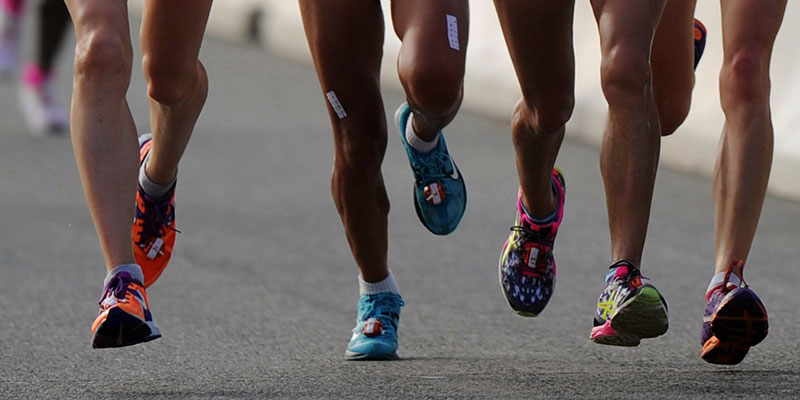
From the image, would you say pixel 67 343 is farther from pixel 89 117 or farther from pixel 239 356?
pixel 89 117

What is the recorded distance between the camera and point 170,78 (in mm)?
5625

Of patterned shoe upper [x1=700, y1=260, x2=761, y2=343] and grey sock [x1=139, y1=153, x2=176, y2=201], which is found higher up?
grey sock [x1=139, y1=153, x2=176, y2=201]

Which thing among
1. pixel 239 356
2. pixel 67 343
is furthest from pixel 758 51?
pixel 67 343

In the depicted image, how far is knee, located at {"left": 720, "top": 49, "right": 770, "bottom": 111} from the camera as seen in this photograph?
17.9 feet

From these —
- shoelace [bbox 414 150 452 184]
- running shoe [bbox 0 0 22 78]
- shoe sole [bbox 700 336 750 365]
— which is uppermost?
running shoe [bbox 0 0 22 78]

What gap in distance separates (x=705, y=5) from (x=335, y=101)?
5067mm

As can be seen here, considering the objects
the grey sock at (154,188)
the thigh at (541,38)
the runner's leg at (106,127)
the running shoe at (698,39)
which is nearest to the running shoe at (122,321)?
the runner's leg at (106,127)

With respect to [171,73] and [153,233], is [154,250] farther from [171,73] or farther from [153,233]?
[171,73]

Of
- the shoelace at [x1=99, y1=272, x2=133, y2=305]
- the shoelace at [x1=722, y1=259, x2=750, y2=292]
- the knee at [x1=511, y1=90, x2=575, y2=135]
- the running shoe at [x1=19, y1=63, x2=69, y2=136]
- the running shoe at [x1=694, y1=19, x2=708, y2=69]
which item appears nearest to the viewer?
the shoelace at [x1=99, y1=272, x2=133, y2=305]

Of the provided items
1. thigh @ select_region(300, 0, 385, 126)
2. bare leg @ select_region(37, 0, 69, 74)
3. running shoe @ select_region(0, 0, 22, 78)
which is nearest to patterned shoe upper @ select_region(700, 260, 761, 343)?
thigh @ select_region(300, 0, 385, 126)

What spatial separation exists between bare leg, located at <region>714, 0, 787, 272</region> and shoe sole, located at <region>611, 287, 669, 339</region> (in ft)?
1.75

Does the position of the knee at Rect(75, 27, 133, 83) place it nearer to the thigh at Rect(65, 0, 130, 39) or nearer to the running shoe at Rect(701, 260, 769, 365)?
the thigh at Rect(65, 0, 130, 39)

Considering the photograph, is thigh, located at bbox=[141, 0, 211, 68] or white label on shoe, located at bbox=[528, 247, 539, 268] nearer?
thigh, located at bbox=[141, 0, 211, 68]

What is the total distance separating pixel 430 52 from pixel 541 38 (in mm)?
381
